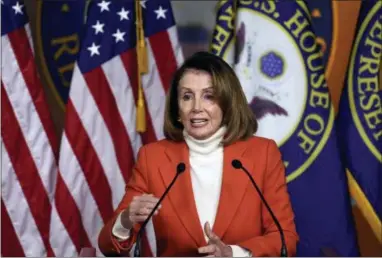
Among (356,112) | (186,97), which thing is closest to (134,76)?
(356,112)

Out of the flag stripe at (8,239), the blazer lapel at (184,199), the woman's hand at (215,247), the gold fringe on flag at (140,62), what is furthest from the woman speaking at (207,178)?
the flag stripe at (8,239)

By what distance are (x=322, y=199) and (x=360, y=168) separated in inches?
9.4

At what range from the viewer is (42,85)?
10.8ft

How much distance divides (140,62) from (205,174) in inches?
44.4

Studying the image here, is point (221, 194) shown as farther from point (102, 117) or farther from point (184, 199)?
point (102, 117)

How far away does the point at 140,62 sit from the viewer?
2.99 metres

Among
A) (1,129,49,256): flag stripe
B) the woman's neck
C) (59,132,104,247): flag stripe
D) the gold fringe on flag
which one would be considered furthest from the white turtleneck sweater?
(1,129,49,256): flag stripe

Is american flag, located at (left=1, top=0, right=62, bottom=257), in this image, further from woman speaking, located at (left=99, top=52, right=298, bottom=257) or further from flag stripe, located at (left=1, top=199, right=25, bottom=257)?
woman speaking, located at (left=99, top=52, right=298, bottom=257)

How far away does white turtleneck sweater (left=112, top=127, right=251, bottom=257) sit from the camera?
191 cm

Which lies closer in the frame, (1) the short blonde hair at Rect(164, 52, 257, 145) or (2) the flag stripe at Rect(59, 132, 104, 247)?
(1) the short blonde hair at Rect(164, 52, 257, 145)

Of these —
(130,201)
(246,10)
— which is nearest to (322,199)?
(246,10)

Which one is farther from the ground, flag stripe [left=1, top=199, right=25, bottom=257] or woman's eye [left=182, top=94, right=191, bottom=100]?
woman's eye [left=182, top=94, right=191, bottom=100]

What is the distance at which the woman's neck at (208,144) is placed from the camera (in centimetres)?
198

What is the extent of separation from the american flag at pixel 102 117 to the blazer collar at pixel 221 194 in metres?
1.08
